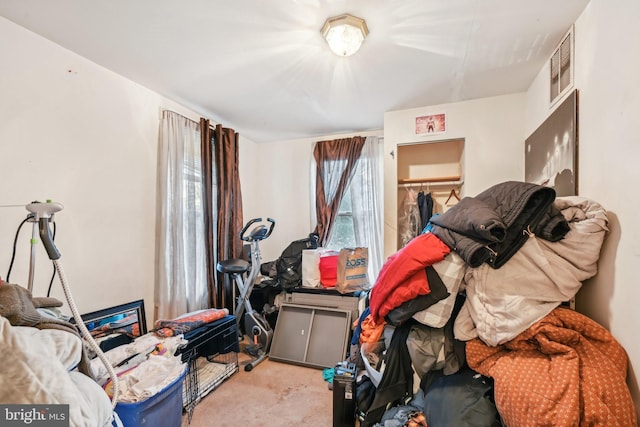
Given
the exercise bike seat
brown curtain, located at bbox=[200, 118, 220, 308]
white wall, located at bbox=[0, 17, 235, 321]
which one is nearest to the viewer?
white wall, located at bbox=[0, 17, 235, 321]

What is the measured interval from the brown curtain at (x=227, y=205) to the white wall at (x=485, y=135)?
6.14ft

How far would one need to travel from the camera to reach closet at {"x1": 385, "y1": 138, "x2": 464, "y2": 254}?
276 cm

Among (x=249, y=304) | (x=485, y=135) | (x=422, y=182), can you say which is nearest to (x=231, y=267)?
(x=249, y=304)

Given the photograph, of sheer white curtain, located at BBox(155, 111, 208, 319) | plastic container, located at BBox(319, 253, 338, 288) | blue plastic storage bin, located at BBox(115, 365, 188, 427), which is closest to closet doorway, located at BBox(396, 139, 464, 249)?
plastic container, located at BBox(319, 253, 338, 288)

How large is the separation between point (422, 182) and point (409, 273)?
1.76 m

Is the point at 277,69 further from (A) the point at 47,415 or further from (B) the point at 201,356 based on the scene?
(B) the point at 201,356

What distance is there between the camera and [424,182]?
2840 mm

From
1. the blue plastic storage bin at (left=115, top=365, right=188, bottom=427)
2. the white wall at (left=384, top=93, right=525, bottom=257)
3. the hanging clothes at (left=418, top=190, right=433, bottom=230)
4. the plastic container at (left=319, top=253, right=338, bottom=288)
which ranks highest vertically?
the white wall at (left=384, top=93, right=525, bottom=257)

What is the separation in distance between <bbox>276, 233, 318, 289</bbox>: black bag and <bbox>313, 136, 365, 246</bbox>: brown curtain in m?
0.37

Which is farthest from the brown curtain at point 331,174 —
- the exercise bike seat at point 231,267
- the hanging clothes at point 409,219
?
the exercise bike seat at point 231,267

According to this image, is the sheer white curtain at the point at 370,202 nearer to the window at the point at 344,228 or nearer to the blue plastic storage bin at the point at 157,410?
the window at the point at 344,228

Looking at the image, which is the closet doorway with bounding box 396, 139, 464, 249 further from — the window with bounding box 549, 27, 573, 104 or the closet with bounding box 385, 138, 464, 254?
the window with bounding box 549, 27, 573, 104

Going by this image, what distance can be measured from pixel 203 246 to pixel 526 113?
3.13m

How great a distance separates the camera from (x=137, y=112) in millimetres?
2215
